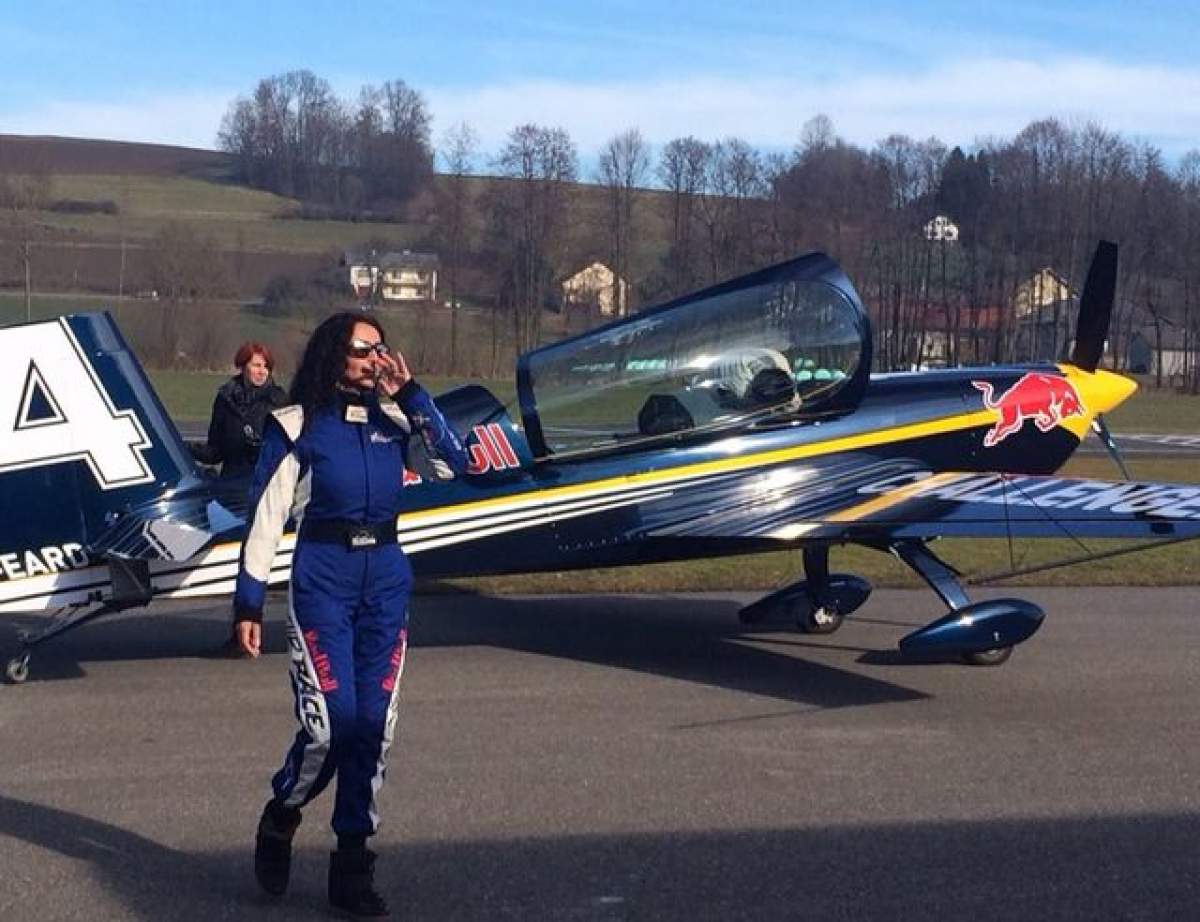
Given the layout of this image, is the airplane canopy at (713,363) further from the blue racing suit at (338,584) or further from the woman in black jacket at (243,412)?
the blue racing suit at (338,584)

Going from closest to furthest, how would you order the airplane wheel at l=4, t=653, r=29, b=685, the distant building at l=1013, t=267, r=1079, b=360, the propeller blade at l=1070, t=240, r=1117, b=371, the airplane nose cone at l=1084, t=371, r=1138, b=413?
the airplane wheel at l=4, t=653, r=29, b=685
the airplane nose cone at l=1084, t=371, r=1138, b=413
the propeller blade at l=1070, t=240, r=1117, b=371
the distant building at l=1013, t=267, r=1079, b=360

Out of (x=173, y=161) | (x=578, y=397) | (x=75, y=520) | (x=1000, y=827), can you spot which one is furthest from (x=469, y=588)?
(x=173, y=161)

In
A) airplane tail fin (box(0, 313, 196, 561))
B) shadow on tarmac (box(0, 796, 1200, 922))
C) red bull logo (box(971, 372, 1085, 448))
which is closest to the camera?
shadow on tarmac (box(0, 796, 1200, 922))

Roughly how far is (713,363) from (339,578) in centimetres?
462

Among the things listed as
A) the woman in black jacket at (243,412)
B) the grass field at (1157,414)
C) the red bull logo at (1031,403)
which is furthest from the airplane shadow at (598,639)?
the grass field at (1157,414)

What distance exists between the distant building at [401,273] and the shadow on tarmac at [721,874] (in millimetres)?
53344

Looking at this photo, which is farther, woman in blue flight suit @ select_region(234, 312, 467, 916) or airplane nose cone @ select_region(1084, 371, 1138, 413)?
airplane nose cone @ select_region(1084, 371, 1138, 413)

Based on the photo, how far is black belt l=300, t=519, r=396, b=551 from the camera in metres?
4.86

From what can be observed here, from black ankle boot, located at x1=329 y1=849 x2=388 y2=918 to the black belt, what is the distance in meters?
0.93

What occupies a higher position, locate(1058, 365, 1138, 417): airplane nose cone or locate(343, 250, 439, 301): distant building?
locate(343, 250, 439, 301): distant building

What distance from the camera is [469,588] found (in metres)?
11.7

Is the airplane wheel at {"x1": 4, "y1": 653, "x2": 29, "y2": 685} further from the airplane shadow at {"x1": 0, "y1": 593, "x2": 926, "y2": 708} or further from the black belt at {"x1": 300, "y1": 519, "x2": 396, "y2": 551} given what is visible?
the black belt at {"x1": 300, "y1": 519, "x2": 396, "y2": 551}

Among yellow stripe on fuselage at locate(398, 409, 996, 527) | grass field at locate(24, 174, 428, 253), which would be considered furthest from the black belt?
grass field at locate(24, 174, 428, 253)

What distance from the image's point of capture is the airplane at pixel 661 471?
8.08 m
